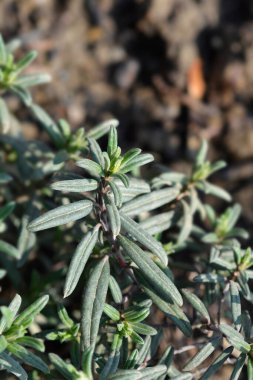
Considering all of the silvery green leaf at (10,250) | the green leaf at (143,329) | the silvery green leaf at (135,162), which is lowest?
the green leaf at (143,329)

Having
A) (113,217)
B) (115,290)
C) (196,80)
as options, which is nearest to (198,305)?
(115,290)

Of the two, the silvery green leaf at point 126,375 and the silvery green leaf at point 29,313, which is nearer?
the silvery green leaf at point 126,375

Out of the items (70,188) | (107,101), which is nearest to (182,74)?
(107,101)

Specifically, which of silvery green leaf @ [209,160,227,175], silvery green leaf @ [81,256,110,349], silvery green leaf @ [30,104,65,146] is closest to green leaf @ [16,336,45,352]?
silvery green leaf @ [81,256,110,349]

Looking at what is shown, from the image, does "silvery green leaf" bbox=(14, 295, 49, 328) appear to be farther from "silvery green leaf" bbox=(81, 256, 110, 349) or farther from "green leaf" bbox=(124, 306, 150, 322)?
"green leaf" bbox=(124, 306, 150, 322)

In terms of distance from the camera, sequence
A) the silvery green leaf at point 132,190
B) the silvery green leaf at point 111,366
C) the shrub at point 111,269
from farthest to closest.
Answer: the silvery green leaf at point 132,190
the shrub at point 111,269
the silvery green leaf at point 111,366

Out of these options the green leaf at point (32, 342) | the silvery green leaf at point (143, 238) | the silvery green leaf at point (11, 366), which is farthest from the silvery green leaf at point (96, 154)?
the silvery green leaf at point (11, 366)

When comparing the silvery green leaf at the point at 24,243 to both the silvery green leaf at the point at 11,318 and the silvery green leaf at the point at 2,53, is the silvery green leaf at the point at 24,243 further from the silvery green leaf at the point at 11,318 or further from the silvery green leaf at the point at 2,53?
the silvery green leaf at the point at 2,53

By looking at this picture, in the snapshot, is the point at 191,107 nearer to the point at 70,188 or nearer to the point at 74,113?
the point at 74,113
